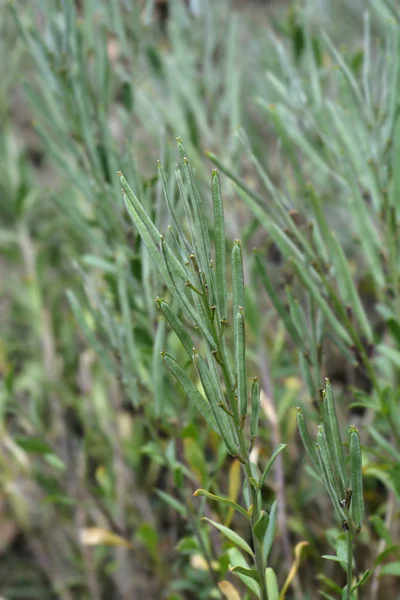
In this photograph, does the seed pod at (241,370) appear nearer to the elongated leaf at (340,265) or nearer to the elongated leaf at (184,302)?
the elongated leaf at (184,302)

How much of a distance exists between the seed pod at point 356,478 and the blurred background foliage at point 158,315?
10 centimetres

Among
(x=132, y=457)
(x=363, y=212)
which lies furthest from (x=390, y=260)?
(x=132, y=457)

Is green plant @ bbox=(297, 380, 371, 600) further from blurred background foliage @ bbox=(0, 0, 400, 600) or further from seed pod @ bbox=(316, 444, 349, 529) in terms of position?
blurred background foliage @ bbox=(0, 0, 400, 600)

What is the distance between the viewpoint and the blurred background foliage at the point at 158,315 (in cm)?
47

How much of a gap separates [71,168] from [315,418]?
319 millimetres

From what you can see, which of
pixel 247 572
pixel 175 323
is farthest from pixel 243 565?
pixel 175 323

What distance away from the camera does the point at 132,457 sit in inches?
27.3

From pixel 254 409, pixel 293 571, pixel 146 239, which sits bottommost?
pixel 293 571

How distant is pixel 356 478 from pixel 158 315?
262mm

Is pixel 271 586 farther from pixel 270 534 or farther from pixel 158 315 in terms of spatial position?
pixel 158 315

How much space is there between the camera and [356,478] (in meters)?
0.30

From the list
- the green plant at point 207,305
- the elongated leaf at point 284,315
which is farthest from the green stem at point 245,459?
the elongated leaf at point 284,315

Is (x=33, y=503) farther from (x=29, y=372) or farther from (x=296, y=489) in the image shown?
(x=296, y=489)

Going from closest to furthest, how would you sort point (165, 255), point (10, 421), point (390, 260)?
1. point (165, 255)
2. point (390, 260)
3. point (10, 421)
